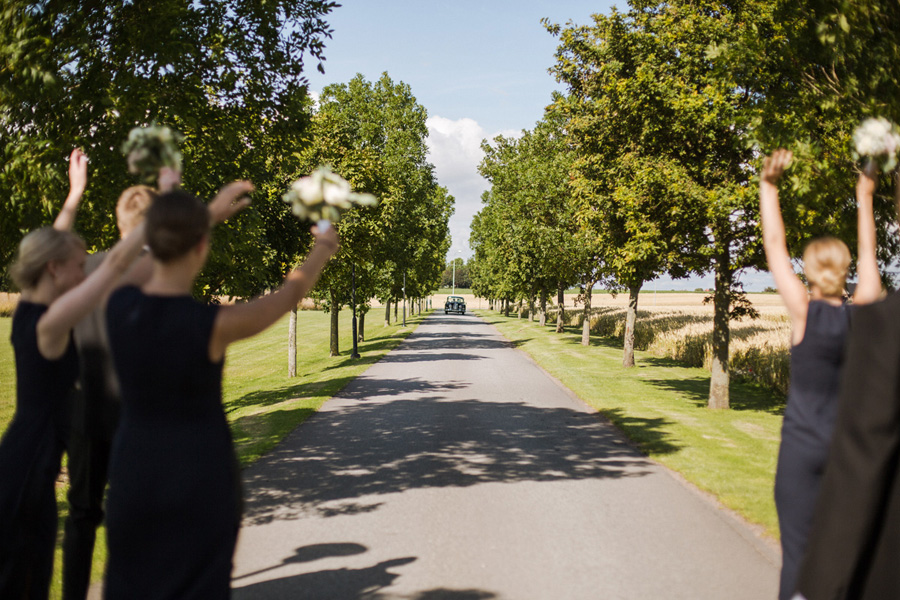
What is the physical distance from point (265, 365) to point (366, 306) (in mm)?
4760

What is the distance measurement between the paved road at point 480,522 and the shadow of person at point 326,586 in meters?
0.01

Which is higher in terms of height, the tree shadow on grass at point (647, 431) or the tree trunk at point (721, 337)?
the tree trunk at point (721, 337)

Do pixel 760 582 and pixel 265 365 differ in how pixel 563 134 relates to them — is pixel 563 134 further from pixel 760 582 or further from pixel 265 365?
pixel 760 582

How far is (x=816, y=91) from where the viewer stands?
7875 millimetres

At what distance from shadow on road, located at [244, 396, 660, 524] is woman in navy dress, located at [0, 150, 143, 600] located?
2982mm

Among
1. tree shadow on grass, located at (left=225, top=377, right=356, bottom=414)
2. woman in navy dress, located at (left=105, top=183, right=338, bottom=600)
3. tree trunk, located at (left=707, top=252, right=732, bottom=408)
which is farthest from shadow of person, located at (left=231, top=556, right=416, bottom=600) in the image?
tree trunk, located at (left=707, top=252, right=732, bottom=408)

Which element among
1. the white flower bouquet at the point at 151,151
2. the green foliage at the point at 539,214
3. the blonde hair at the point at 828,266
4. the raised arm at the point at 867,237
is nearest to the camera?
the raised arm at the point at 867,237

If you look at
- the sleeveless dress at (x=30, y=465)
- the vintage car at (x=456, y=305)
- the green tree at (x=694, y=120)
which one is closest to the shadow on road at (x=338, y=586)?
the sleeveless dress at (x=30, y=465)

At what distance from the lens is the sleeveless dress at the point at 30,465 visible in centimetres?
309

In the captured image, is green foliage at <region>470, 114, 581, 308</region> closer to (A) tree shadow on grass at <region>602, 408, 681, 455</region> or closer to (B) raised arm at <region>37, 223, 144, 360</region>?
(A) tree shadow on grass at <region>602, 408, 681, 455</region>

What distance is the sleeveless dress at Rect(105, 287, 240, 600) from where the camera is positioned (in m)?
2.28

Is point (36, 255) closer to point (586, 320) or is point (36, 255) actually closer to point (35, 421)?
point (35, 421)

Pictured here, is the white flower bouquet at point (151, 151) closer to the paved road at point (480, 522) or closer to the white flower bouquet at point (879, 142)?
the paved road at point (480, 522)

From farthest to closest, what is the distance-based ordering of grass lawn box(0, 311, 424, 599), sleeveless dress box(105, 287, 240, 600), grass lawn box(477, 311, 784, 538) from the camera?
grass lawn box(0, 311, 424, 599), grass lawn box(477, 311, 784, 538), sleeveless dress box(105, 287, 240, 600)
